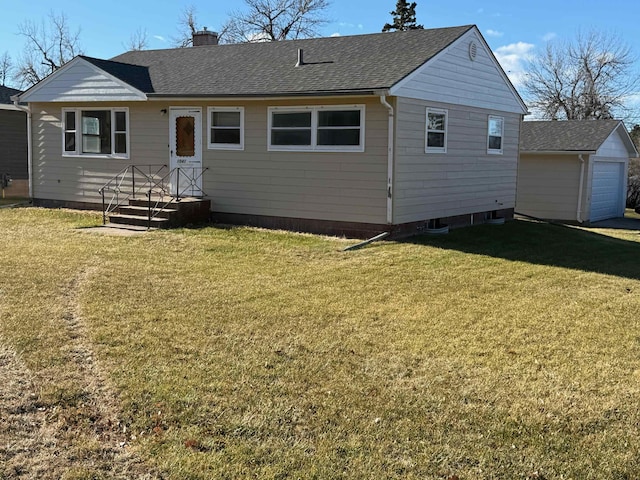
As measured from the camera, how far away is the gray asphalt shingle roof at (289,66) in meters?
12.5

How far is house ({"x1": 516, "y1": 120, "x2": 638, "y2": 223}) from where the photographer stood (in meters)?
20.0

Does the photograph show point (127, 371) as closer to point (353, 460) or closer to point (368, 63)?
point (353, 460)

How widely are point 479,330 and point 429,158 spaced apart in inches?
288

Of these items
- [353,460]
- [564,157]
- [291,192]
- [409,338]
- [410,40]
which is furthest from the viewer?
[564,157]

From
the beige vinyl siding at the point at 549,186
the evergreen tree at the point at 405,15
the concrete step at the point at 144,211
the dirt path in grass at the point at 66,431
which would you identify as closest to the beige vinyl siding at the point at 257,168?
the concrete step at the point at 144,211

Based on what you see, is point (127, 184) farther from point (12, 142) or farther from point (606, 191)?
point (606, 191)

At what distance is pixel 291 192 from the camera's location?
13102mm

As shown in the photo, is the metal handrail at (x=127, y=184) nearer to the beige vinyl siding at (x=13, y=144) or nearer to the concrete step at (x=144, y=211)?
the concrete step at (x=144, y=211)

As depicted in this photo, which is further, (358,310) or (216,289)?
(216,289)

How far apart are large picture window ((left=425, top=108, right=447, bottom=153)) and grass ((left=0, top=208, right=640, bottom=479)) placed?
4.04 metres

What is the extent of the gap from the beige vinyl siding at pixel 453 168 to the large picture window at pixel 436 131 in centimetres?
13

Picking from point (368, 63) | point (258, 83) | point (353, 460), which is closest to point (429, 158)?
point (368, 63)

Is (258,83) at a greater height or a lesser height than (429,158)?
greater

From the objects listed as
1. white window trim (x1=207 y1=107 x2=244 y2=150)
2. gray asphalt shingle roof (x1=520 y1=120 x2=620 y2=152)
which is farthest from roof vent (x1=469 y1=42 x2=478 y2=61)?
gray asphalt shingle roof (x1=520 y1=120 x2=620 y2=152)
